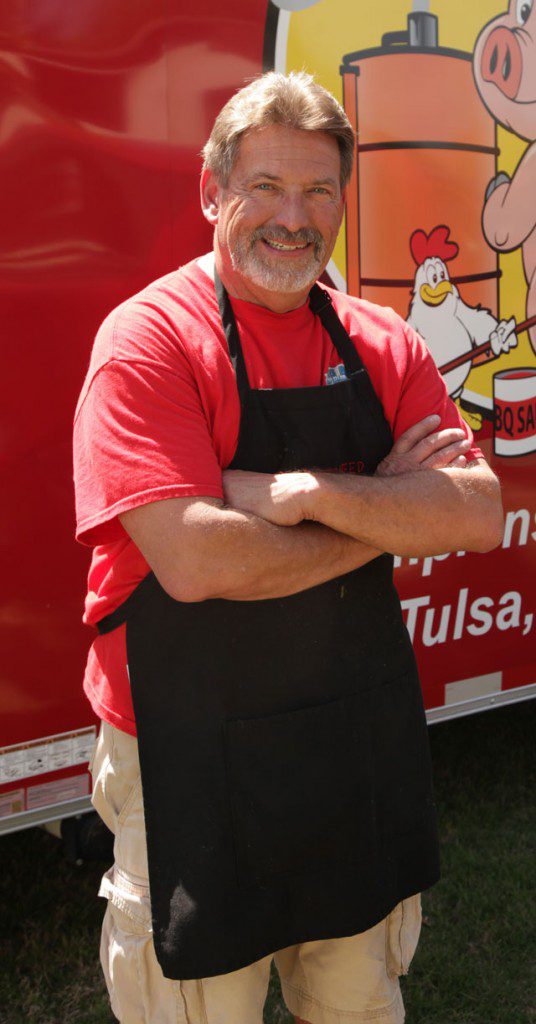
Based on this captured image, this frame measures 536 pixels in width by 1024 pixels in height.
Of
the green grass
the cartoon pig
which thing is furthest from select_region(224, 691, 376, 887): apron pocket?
the cartoon pig

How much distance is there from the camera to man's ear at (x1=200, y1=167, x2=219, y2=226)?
1855 millimetres

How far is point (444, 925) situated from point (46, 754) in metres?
1.24

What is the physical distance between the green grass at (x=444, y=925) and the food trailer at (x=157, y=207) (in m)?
0.49

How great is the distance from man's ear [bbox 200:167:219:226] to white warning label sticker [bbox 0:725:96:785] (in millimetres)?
1266

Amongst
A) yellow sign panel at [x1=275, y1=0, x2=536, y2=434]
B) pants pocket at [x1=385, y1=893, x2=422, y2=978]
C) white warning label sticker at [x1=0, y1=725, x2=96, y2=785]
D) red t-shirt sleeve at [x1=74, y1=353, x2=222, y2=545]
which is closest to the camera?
red t-shirt sleeve at [x1=74, y1=353, x2=222, y2=545]

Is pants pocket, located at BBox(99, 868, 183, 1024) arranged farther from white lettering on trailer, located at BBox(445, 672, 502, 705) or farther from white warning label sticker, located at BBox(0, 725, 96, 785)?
white lettering on trailer, located at BBox(445, 672, 502, 705)

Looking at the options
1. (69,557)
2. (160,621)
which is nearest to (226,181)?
(160,621)

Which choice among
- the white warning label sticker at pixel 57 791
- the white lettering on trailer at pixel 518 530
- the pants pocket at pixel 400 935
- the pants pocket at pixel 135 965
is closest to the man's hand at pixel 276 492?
the pants pocket at pixel 135 965

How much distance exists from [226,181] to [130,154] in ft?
1.90

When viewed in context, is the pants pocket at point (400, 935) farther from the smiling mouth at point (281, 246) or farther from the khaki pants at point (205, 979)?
the smiling mouth at point (281, 246)

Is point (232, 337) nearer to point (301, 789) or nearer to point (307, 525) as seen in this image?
point (307, 525)

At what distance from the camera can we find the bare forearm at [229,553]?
5.26 ft

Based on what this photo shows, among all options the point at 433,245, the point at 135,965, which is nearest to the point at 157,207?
the point at 433,245

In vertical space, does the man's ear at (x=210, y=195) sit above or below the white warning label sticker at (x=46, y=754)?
above
